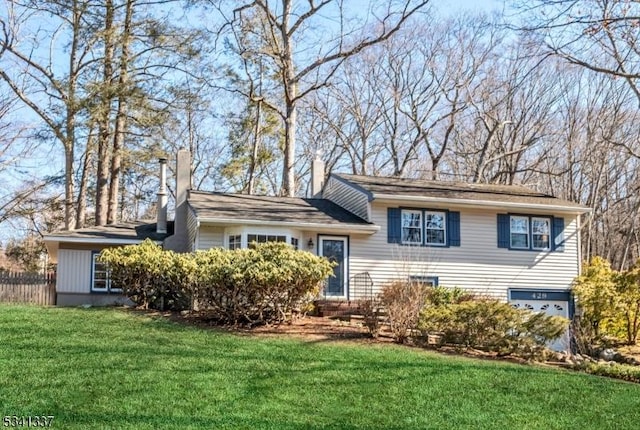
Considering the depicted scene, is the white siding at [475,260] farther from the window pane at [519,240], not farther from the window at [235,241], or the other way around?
the window at [235,241]

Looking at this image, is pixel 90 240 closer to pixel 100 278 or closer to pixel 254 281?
pixel 100 278

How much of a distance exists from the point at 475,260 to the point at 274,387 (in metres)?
12.2

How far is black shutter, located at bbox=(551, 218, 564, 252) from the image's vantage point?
1975 centimetres

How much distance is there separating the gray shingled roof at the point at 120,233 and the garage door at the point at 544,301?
1115 centimetres

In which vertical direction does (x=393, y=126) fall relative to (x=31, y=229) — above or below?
above

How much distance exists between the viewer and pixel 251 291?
39.2 ft

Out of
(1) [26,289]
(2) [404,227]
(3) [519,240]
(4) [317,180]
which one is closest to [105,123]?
(1) [26,289]

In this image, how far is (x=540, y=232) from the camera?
19750mm

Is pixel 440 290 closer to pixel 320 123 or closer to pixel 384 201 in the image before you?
pixel 384 201

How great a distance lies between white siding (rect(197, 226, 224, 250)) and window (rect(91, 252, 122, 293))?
444 centimetres

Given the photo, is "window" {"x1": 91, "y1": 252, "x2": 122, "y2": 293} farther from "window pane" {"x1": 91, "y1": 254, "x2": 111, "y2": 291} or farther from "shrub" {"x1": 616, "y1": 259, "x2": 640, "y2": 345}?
"shrub" {"x1": 616, "y1": 259, "x2": 640, "y2": 345}

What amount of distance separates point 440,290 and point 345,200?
5.35 m

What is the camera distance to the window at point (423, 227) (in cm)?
1841

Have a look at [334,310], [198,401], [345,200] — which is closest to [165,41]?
[345,200]
